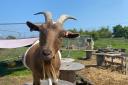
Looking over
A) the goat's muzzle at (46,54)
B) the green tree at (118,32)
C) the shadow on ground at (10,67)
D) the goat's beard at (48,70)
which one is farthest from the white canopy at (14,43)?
the green tree at (118,32)

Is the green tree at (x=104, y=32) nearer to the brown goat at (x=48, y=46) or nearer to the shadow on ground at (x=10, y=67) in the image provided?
the shadow on ground at (x=10, y=67)

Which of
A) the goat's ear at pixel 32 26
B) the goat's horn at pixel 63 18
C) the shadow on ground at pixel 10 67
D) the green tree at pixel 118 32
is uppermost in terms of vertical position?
the goat's horn at pixel 63 18

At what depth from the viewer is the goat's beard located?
5.61 meters

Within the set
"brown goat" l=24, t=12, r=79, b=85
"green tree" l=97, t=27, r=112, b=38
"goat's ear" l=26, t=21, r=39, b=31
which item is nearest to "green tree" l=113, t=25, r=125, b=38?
"green tree" l=97, t=27, r=112, b=38

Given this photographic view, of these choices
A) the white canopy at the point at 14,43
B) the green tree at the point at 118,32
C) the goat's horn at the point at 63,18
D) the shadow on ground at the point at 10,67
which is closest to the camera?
the goat's horn at the point at 63,18

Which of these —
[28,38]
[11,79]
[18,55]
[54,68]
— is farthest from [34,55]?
[18,55]

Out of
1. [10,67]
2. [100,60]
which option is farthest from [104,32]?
[10,67]

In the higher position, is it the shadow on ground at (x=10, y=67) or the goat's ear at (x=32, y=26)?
the goat's ear at (x=32, y=26)

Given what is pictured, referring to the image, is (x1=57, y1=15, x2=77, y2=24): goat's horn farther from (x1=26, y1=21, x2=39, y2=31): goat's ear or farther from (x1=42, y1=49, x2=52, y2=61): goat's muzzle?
(x1=42, y1=49, x2=52, y2=61): goat's muzzle

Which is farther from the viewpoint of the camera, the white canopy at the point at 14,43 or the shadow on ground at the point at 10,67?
the shadow on ground at the point at 10,67

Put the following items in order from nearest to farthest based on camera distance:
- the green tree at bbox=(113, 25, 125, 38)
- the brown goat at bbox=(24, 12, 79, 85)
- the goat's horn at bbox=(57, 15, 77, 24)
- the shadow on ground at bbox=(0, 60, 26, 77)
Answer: the brown goat at bbox=(24, 12, 79, 85)
the goat's horn at bbox=(57, 15, 77, 24)
the shadow on ground at bbox=(0, 60, 26, 77)
the green tree at bbox=(113, 25, 125, 38)

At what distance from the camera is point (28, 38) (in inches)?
578

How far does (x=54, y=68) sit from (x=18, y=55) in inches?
403

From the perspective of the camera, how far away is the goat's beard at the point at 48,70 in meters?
5.61
